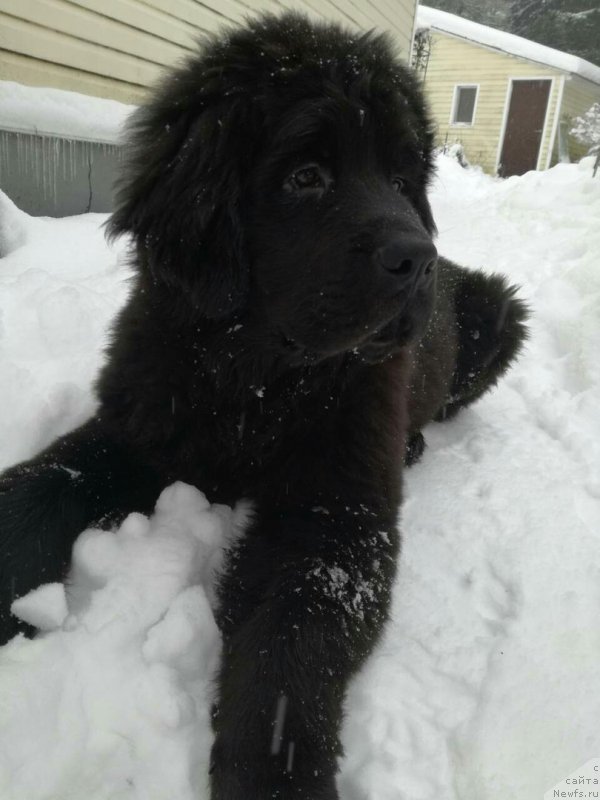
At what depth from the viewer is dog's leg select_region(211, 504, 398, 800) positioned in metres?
1.25

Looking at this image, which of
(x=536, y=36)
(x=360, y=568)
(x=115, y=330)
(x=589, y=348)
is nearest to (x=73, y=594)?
(x=360, y=568)

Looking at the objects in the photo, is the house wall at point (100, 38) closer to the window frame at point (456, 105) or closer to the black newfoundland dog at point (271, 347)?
the black newfoundland dog at point (271, 347)

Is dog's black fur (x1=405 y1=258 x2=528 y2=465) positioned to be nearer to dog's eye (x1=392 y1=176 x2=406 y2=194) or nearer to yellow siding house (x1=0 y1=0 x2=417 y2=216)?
dog's eye (x1=392 y1=176 x2=406 y2=194)

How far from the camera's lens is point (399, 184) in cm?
209

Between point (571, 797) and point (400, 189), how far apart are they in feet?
5.73

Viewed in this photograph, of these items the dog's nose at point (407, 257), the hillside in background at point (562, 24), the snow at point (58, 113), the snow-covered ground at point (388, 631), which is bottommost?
the snow-covered ground at point (388, 631)

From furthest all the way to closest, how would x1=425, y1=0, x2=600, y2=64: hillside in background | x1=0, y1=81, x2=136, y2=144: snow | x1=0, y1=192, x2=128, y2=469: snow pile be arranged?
x1=425, y1=0, x2=600, y2=64: hillside in background, x1=0, y1=81, x2=136, y2=144: snow, x1=0, y1=192, x2=128, y2=469: snow pile

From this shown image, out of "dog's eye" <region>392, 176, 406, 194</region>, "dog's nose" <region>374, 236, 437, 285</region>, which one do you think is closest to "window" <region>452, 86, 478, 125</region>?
"dog's eye" <region>392, 176, 406, 194</region>

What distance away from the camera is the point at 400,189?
2127 millimetres

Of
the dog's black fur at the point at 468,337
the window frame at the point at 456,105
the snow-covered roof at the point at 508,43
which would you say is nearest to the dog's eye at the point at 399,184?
the dog's black fur at the point at 468,337

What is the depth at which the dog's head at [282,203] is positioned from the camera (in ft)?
5.44

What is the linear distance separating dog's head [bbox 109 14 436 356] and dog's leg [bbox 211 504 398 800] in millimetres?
511

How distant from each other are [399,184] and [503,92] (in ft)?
68.6

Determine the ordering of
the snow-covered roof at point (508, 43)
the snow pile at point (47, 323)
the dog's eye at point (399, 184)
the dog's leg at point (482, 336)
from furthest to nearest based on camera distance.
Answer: the snow-covered roof at point (508, 43), the dog's leg at point (482, 336), the snow pile at point (47, 323), the dog's eye at point (399, 184)
